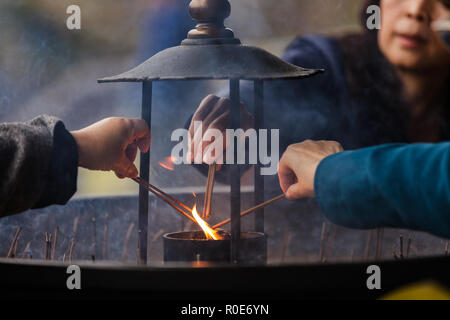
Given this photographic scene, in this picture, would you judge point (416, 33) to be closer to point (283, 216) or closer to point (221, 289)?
point (283, 216)

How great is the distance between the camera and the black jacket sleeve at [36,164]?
831mm

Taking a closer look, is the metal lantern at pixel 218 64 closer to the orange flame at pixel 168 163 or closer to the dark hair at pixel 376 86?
the orange flame at pixel 168 163

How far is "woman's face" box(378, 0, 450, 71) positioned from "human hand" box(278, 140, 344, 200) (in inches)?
29.0

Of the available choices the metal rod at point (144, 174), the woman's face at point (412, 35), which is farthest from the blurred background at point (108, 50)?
the metal rod at point (144, 174)

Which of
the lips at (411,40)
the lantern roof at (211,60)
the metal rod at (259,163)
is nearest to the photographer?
the lantern roof at (211,60)

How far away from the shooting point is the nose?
147 cm

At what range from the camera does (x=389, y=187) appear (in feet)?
2.36

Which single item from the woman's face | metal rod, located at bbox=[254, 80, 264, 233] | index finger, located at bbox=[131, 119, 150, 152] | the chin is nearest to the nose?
the woman's face

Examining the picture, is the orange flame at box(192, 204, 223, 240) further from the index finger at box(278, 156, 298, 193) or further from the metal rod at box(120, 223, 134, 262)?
the metal rod at box(120, 223, 134, 262)

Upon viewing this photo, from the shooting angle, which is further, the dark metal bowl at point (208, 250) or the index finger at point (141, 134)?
the index finger at point (141, 134)

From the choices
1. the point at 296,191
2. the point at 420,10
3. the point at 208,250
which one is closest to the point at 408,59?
the point at 420,10

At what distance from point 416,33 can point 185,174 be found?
0.74 meters

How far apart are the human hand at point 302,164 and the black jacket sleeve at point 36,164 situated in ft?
1.05
